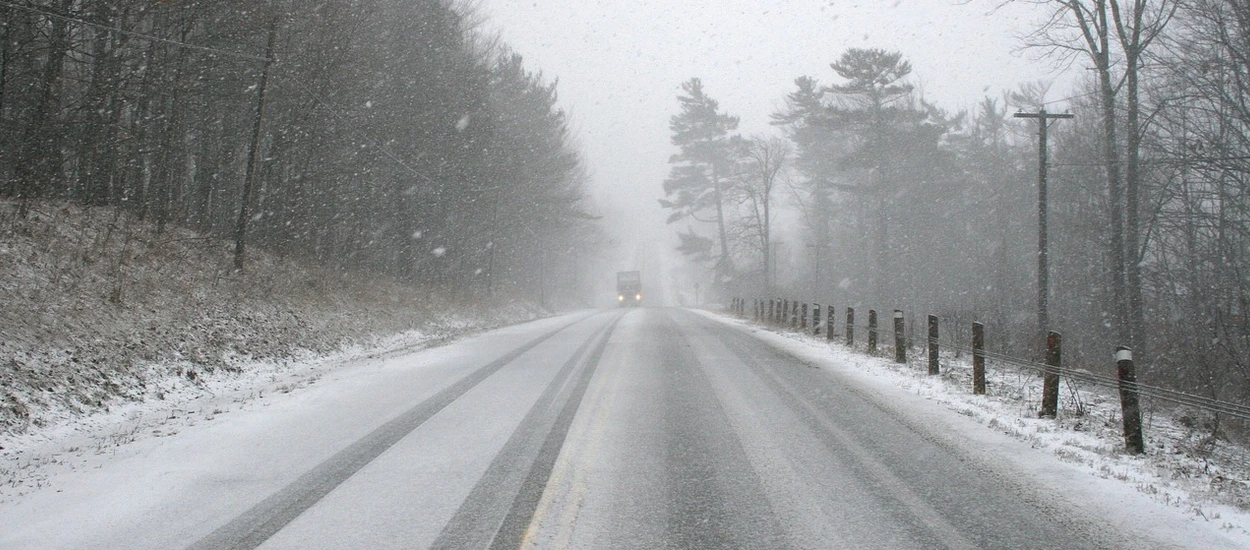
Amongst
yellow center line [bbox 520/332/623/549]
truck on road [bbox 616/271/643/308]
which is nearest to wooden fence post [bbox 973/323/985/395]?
yellow center line [bbox 520/332/623/549]

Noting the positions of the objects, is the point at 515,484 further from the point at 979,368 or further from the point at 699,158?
the point at 699,158

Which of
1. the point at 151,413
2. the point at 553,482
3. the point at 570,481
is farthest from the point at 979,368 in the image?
the point at 151,413

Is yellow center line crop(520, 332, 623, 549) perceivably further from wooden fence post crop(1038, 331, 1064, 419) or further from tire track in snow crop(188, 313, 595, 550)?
wooden fence post crop(1038, 331, 1064, 419)

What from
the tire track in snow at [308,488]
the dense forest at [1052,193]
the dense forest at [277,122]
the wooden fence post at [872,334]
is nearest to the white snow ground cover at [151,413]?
the tire track in snow at [308,488]

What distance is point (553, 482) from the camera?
4547 millimetres

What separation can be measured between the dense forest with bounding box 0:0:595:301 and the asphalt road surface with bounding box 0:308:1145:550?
9.24 m

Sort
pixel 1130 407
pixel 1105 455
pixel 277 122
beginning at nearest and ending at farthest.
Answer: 1. pixel 1105 455
2. pixel 1130 407
3. pixel 277 122

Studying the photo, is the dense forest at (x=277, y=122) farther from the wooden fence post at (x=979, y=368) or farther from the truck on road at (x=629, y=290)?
the truck on road at (x=629, y=290)

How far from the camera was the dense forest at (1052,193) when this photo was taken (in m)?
15.7

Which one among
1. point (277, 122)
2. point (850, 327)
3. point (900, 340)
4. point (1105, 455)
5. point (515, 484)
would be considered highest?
point (277, 122)

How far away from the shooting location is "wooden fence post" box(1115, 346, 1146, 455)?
571 centimetres

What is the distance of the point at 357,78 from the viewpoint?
19.3 metres

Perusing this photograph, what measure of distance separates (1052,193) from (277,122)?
34.8m

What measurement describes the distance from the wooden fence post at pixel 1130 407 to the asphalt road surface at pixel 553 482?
5.02 ft
